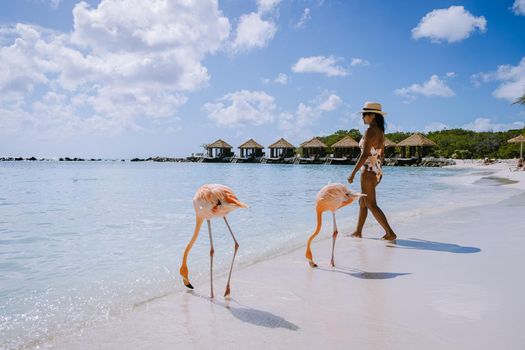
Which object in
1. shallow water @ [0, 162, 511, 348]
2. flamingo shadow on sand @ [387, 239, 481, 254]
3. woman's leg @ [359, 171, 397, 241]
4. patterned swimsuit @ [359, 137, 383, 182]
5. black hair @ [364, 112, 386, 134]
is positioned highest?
black hair @ [364, 112, 386, 134]

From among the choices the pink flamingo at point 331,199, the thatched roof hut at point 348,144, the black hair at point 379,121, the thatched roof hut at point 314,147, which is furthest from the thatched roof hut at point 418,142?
the pink flamingo at point 331,199

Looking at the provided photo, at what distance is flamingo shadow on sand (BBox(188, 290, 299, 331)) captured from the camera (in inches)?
104

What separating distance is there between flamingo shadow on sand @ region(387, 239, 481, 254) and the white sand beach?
0.06 metres

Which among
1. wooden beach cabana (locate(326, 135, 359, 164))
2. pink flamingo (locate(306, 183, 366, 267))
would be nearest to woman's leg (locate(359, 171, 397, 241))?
pink flamingo (locate(306, 183, 366, 267))

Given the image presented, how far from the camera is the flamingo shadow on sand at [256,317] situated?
8.68 feet

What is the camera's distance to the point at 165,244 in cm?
646

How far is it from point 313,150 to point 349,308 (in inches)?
2670

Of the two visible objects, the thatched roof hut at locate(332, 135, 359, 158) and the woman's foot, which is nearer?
the woman's foot

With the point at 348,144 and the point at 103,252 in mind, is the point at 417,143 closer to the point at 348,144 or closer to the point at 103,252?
the point at 348,144

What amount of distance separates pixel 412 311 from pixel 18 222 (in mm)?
9363

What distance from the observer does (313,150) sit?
69938mm

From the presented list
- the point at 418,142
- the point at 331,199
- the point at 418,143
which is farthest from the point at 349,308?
the point at 418,142

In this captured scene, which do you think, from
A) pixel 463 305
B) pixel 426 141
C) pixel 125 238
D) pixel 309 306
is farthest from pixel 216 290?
pixel 426 141

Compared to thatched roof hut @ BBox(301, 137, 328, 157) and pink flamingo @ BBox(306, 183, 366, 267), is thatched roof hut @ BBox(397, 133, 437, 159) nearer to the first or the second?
thatched roof hut @ BBox(301, 137, 328, 157)
